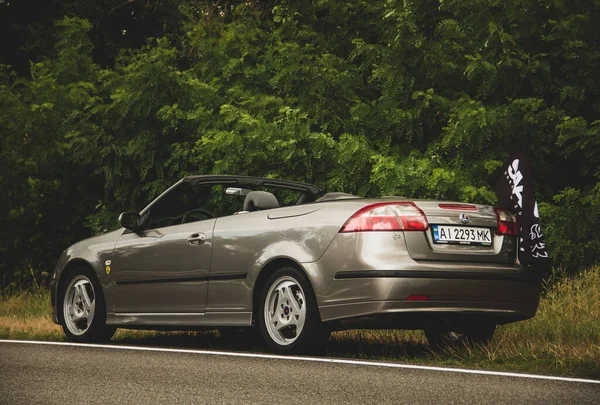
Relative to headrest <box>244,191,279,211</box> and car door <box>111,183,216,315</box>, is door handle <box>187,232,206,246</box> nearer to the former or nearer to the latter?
car door <box>111,183,216,315</box>

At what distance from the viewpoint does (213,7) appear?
65.4 feet

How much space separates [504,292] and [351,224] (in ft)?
4.27

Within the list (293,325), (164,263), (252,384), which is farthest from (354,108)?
(252,384)

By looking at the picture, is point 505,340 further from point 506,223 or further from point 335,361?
point 335,361

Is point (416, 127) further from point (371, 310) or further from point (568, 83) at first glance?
point (371, 310)

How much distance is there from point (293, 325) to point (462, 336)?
181cm

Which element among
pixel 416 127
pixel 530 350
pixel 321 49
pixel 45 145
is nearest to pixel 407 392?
pixel 530 350

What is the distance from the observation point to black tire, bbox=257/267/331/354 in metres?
8.27

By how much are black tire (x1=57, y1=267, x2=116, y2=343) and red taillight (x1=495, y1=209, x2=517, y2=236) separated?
13.0 ft

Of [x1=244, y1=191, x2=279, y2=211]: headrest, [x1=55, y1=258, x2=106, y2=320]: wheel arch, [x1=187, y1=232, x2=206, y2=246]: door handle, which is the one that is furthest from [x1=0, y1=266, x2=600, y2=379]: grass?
[x1=244, y1=191, x2=279, y2=211]: headrest

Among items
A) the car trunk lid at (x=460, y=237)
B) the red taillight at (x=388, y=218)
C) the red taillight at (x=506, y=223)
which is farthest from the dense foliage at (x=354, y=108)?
the red taillight at (x=388, y=218)

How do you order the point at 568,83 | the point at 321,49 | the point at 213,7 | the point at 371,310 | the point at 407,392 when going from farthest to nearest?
1. the point at 213,7
2. the point at 321,49
3. the point at 568,83
4. the point at 371,310
5. the point at 407,392

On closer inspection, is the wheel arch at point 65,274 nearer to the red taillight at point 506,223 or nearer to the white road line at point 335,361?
the white road line at point 335,361

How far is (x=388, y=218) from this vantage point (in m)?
8.09
